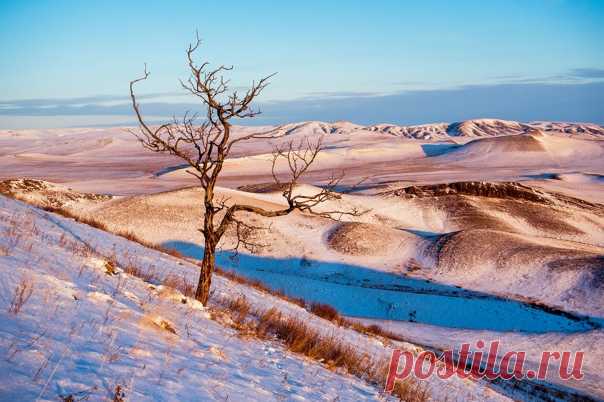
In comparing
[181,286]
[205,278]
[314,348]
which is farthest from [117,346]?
[181,286]

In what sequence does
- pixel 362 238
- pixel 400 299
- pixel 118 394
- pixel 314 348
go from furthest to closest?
pixel 362 238 < pixel 400 299 < pixel 314 348 < pixel 118 394

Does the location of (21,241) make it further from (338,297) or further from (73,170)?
(73,170)

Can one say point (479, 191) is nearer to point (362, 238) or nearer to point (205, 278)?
point (362, 238)

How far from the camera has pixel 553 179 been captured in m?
75.5

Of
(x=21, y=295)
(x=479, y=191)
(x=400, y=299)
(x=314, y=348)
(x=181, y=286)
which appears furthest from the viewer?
(x=479, y=191)

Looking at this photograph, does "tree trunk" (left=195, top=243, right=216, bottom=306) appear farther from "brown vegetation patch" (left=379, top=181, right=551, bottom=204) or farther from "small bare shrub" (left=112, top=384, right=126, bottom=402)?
"brown vegetation patch" (left=379, top=181, right=551, bottom=204)

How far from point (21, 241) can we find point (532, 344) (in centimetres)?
2037

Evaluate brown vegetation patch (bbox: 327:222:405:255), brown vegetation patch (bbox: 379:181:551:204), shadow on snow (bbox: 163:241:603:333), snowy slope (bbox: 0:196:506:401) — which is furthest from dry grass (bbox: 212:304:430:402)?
brown vegetation patch (bbox: 379:181:551:204)

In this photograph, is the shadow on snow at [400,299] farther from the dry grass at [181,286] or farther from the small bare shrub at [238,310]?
the small bare shrub at [238,310]

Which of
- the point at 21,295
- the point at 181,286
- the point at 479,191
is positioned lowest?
the point at 479,191

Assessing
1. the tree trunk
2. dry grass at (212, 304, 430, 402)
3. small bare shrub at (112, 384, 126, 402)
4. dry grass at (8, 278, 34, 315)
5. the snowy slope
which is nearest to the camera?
small bare shrub at (112, 384, 126, 402)

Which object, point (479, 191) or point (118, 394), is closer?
point (118, 394)

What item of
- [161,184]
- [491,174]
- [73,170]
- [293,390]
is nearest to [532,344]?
[293,390]

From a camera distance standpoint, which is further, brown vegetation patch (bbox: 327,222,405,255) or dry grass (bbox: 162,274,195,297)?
brown vegetation patch (bbox: 327,222,405,255)
